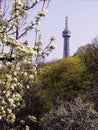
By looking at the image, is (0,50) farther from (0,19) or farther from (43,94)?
(43,94)

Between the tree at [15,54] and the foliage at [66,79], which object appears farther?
the foliage at [66,79]

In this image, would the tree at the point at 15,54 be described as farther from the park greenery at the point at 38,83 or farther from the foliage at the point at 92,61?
the foliage at the point at 92,61

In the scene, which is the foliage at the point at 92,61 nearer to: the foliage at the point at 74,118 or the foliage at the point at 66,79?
the foliage at the point at 66,79

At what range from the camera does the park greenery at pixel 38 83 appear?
31.6 feet

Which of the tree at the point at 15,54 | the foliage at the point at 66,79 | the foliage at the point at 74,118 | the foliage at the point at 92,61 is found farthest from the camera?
the foliage at the point at 92,61

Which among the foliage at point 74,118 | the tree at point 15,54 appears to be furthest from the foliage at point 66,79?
the tree at point 15,54

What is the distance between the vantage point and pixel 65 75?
→ 7431cm

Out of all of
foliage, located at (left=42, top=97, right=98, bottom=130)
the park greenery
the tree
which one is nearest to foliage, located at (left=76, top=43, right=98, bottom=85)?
the park greenery

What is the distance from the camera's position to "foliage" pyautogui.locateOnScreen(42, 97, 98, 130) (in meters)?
32.6

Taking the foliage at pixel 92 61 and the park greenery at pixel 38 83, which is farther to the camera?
the foliage at pixel 92 61

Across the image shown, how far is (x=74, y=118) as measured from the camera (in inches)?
1323

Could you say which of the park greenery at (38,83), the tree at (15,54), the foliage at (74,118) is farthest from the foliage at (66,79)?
the tree at (15,54)

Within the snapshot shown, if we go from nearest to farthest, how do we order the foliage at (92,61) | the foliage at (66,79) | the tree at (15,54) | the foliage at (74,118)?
the tree at (15,54) → the foliage at (74,118) → the foliage at (66,79) → the foliage at (92,61)

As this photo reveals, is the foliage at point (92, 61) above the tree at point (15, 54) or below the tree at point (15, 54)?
above
